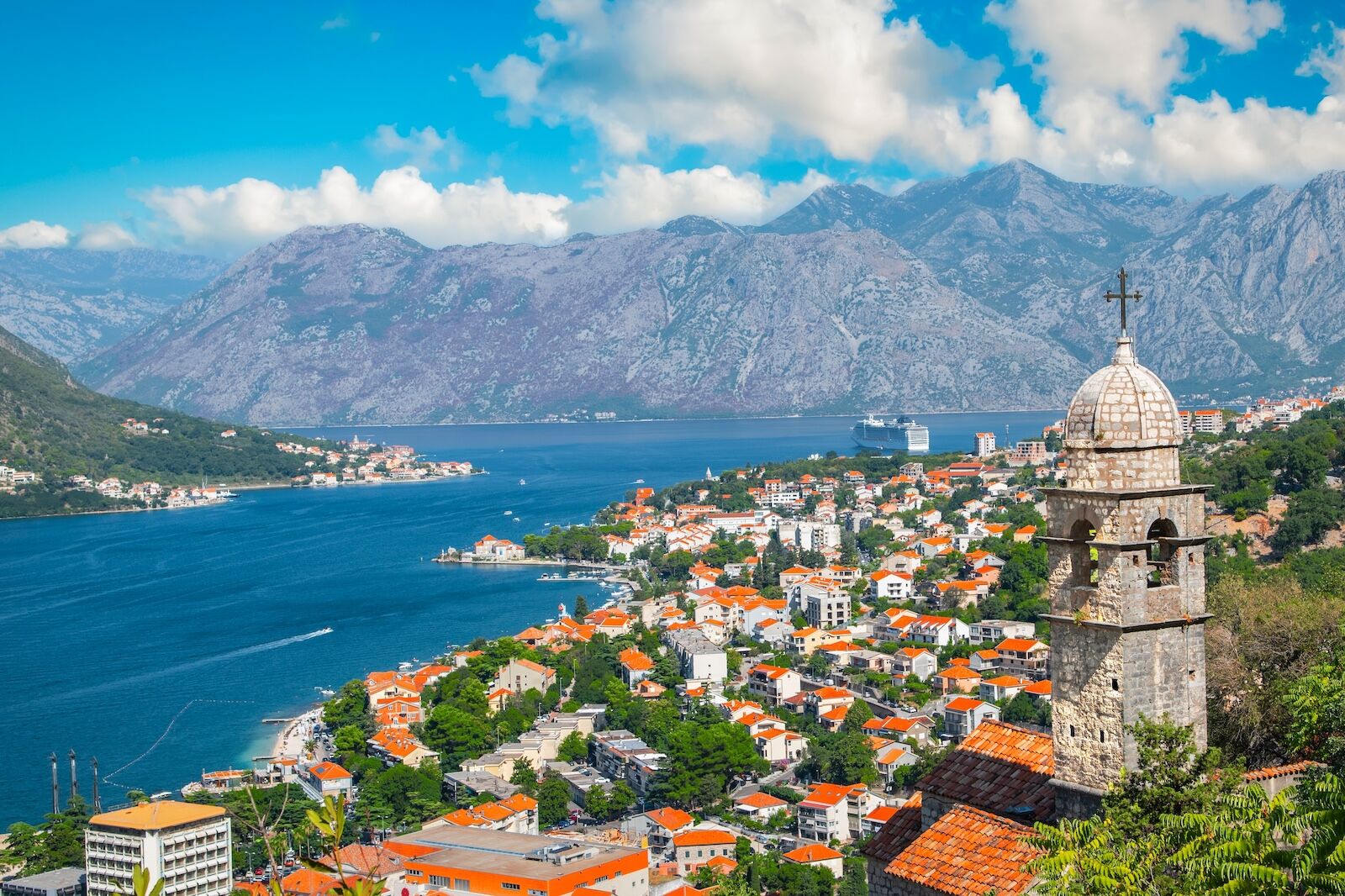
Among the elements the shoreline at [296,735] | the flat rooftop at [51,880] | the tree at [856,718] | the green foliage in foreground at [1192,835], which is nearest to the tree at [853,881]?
the tree at [856,718]

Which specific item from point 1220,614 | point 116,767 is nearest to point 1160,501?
point 1220,614

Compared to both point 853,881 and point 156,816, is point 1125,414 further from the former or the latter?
point 156,816

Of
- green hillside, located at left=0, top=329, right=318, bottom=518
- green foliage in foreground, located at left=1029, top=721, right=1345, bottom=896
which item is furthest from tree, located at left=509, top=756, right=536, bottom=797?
green hillside, located at left=0, top=329, right=318, bottom=518

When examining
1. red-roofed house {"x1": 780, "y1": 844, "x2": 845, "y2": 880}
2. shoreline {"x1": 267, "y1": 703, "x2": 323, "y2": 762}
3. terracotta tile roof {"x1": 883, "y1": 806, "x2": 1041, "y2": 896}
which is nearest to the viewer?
terracotta tile roof {"x1": 883, "y1": 806, "x2": 1041, "y2": 896}

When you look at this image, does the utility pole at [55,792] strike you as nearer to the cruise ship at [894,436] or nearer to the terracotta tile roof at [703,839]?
the terracotta tile roof at [703,839]

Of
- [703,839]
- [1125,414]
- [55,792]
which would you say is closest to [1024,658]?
[703,839]

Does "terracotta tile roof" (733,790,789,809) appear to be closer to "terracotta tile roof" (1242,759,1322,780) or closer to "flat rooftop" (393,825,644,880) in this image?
"flat rooftop" (393,825,644,880)

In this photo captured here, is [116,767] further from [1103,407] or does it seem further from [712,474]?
[712,474]
